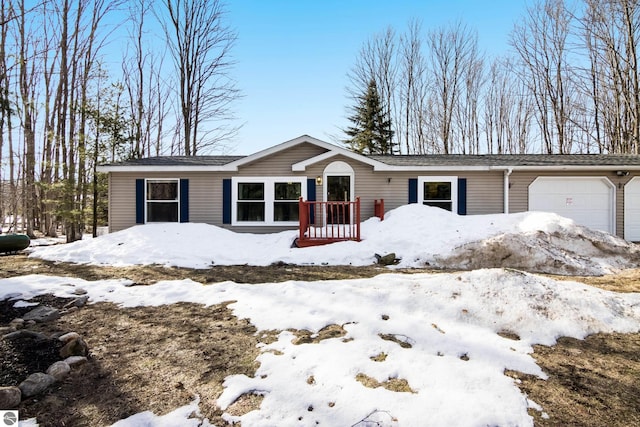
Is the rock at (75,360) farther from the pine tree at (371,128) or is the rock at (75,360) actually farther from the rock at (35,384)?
the pine tree at (371,128)

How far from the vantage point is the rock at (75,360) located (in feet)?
9.01

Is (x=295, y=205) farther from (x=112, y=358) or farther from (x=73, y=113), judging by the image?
(x=73, y=113)

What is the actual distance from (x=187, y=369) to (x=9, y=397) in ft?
3.71

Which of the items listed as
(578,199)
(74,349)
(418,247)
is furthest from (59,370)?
(578,199)

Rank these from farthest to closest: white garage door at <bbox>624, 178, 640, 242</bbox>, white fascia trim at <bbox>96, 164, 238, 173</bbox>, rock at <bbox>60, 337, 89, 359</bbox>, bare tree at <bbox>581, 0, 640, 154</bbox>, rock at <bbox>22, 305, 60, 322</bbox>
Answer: bare tree at <bbox>581, 0, 640, 154</bbox> < white garage door at <bbox>624, 178, 640, 242</bbox> < white fascia trim at <bbox>96, 164, 238, 173</bbox> < rock at <bbox>22, 305, 60, 322</bbox> < rock at <bbox>60, 337, 89, 359</bbox>

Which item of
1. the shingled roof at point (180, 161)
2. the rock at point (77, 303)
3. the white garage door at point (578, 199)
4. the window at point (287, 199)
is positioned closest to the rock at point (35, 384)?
the rock at point (77, 303)

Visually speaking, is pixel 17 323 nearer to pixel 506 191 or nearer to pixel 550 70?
pixel 506 191

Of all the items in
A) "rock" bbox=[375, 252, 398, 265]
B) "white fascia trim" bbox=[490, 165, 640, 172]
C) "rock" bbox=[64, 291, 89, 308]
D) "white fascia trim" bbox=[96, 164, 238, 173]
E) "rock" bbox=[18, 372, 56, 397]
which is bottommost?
"rock" bbox=[18, 372, 56, 397]

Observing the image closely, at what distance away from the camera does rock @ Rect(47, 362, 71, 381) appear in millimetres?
2583

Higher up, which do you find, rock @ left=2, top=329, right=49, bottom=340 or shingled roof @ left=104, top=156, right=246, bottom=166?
shingled roof @ left=104, top=156, right=246, bottom=166

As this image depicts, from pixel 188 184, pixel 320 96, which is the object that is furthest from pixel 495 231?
pixel 320 96

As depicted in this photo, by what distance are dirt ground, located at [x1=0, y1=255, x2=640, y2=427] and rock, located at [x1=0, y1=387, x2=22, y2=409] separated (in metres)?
0.05

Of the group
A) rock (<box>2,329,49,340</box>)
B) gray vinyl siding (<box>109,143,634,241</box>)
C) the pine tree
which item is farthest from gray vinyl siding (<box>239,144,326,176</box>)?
the pine tree

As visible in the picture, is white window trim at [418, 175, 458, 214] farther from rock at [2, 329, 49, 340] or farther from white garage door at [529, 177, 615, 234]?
rock at [2, 329, 49, 340]
